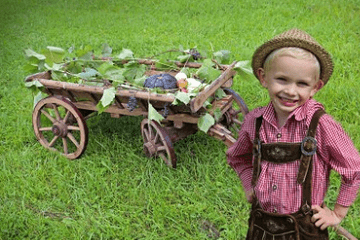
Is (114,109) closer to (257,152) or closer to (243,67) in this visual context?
(243,67)

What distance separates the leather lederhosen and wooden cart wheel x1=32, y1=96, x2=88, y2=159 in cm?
282

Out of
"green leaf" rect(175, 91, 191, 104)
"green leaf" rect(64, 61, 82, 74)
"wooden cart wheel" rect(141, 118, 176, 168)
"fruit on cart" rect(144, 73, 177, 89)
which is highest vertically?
"green leaf" rect(175, 91, 191, 104)

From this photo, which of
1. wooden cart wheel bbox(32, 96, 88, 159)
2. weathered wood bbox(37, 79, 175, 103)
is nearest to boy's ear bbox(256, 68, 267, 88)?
weathered wood bbox(37, 79, 175, 103)

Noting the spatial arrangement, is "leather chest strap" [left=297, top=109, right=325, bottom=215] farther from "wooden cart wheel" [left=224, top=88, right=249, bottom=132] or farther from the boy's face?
"wooden cart wheel" [left=224, top=88, right=249, bottom=132]

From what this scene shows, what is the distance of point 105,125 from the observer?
5496 mm

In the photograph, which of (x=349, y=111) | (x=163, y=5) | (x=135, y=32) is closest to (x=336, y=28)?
(x=349, y=111)

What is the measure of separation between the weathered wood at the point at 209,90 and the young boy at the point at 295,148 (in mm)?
1653

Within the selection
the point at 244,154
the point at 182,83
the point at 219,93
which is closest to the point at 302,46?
the point at 244,154

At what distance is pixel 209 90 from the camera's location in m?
4.31

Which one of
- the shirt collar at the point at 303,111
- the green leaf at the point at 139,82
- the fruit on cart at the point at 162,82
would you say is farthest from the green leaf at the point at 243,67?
the shirt collar at the point at 303,111

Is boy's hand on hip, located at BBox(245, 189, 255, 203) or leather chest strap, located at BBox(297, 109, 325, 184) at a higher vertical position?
leather chest strap, located at BBox(297, 109, 325, 184)

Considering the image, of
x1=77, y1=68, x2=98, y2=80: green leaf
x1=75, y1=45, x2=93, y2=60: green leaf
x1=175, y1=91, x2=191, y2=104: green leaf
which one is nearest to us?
x1=175, y1=91, x2=191, y2=104: green leaf

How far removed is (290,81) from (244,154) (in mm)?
623

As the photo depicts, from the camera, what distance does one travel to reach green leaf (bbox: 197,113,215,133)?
13.9ft
